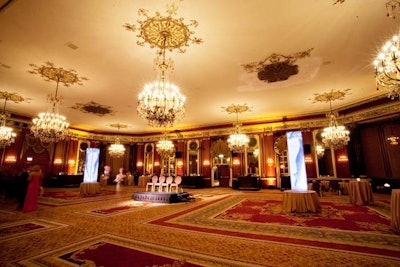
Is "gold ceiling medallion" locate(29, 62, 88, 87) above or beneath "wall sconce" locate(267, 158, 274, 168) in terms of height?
above

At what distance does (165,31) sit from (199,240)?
4.46 m

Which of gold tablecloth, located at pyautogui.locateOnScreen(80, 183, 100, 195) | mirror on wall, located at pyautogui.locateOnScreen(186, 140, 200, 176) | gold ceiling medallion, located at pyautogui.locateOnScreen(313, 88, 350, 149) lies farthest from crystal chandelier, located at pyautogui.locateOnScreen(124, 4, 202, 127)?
mirror on wall, located at pyautogui.locateOnScreen(186, 140, 200, 176)

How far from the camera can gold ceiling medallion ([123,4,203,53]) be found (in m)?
4.23

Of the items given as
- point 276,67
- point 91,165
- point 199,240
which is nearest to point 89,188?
point 91,165

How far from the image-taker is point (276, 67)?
639cm

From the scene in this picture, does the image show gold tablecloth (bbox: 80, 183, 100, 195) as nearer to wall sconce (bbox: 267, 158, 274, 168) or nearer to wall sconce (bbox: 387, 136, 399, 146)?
wall sconce (bbox: 267, 158, 274, 168)

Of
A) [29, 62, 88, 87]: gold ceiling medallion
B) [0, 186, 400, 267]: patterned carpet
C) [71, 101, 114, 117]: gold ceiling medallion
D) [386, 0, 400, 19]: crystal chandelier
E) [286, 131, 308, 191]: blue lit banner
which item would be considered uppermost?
[71, 101, 114, 117]: gold ceiling medallion

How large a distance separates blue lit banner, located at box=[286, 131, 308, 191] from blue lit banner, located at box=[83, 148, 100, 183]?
881 centimetres

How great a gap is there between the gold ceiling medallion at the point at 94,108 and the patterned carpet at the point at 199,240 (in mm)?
6164

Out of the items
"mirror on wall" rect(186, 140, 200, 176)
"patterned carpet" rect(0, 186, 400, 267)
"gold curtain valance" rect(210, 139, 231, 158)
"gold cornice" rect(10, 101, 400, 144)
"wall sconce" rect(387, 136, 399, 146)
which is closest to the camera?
"patterned carpet" rect(0, 186, 400, 267)

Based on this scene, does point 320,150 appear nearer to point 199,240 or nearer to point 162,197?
point 162,197

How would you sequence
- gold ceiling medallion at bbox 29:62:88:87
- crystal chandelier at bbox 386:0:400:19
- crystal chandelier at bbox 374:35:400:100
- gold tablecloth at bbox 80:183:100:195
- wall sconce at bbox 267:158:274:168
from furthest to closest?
wall sconce at bbox 267:158:274:168 < gold tablecloth at bbox 80:183:100:195 < gold ceiling medallion at bbox 29:62:88:87 < crystal chandelier at bbox 386:0:400:19 < crystal chandelier at bbox 374:35:400:100

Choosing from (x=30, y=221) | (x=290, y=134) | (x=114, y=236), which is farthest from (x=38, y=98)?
(x=290, y=134)

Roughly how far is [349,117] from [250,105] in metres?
5.45
